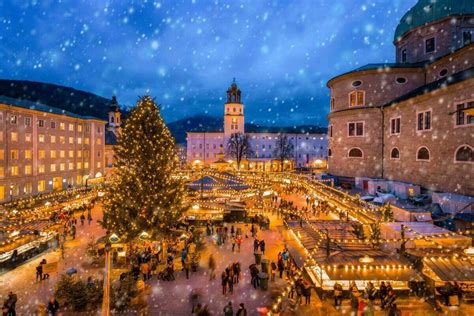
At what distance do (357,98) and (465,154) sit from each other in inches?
729

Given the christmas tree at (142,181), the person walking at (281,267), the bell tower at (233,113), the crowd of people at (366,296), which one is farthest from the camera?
the bell tower at (233,113)

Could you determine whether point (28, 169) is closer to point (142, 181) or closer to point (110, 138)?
point (110, 138)

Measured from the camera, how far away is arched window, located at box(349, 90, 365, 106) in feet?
131

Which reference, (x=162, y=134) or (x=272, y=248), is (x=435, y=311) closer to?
(x=272, y=248)

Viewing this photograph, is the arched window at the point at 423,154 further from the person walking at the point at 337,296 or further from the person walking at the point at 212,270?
the person walking at the point at 212,270

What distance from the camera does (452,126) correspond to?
25.0 meters

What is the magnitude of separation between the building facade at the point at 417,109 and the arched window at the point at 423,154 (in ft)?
0.12

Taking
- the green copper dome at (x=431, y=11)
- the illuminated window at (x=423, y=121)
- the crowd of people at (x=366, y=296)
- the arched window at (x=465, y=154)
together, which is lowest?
the crowd of people at (x=366, y=296)

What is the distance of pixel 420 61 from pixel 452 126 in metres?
17.5

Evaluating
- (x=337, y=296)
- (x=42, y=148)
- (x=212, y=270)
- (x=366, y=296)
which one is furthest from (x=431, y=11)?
(x=42, y=148)

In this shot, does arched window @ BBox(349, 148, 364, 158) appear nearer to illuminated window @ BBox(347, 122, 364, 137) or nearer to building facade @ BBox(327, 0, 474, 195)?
building facade @ BBox(327, 0, 474, 195)

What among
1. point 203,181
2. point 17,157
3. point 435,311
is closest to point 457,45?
point 203,181

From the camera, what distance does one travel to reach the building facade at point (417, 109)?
24672 millimetres

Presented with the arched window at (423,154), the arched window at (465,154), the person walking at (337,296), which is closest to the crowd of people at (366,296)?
the person walking at (337,296)
